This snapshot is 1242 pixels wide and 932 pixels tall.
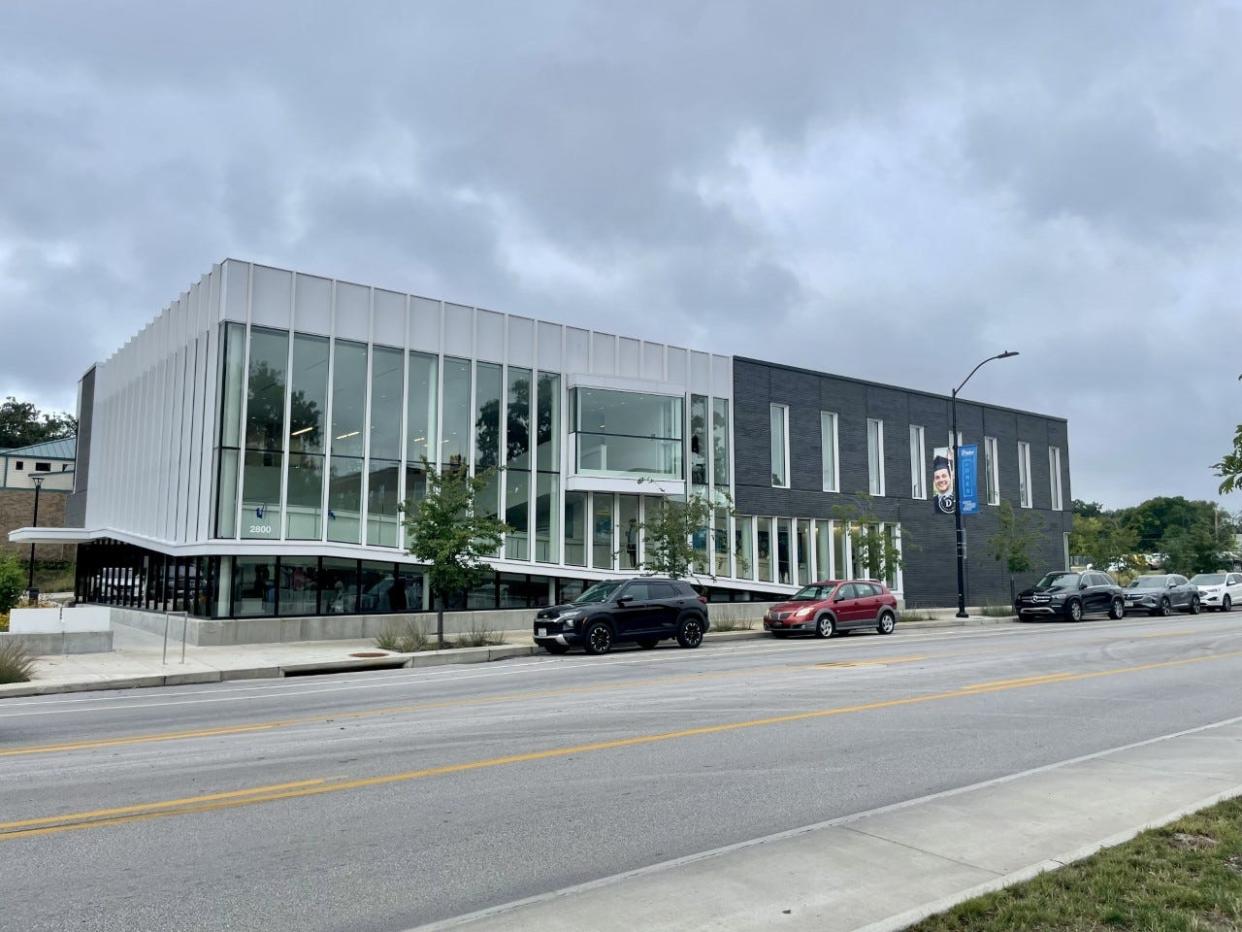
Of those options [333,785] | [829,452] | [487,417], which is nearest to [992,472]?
[829,452]

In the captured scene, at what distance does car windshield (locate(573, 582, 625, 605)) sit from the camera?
21625mm

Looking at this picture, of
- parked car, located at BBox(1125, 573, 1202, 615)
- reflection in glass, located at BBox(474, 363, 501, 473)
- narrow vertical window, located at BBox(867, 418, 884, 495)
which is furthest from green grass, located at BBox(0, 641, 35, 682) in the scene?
parked car, located at BBox(1125, 573, 1202, 615)

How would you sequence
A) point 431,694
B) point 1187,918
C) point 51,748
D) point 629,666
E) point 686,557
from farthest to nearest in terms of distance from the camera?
point 686,557 < point 629,666 < point 431,694 < point 51,748 < point 1187,918

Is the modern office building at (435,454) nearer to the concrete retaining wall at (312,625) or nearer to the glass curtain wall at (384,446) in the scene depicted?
the glass curtain wall at (384,446)

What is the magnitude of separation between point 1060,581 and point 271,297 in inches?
1034

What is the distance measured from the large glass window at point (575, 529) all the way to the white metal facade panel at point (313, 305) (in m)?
8.83

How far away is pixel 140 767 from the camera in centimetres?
873

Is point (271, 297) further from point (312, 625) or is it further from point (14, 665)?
point (14, 665)

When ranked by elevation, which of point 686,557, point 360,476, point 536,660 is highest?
point 360,476

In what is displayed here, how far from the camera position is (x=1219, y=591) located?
3856cm

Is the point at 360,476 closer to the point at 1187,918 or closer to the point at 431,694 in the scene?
the point at 431,694

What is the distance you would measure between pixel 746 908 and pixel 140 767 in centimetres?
637

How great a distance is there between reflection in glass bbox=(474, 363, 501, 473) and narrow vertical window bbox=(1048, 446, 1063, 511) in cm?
3052

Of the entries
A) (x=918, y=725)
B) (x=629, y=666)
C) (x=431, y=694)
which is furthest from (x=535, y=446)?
(x=918, y=725)
